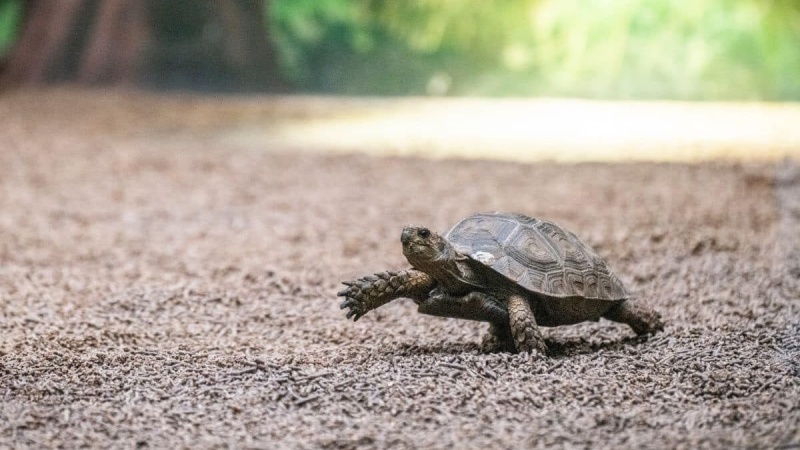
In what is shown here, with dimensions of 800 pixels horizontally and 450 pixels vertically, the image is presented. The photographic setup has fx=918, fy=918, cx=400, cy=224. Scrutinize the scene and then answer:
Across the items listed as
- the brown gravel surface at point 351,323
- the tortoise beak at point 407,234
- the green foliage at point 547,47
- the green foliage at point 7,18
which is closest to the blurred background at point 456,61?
the green foliage at point 547,47

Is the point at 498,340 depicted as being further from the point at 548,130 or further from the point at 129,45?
the point at 129,45

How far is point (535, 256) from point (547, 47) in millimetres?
11632

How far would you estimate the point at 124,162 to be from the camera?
32.6ft

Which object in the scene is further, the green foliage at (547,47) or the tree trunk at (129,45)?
the tree trunk at (129,45)

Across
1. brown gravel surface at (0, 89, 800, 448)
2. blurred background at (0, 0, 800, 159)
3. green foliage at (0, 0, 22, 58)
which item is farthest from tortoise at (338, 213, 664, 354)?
green foliage at (0, 0, 22, 58)

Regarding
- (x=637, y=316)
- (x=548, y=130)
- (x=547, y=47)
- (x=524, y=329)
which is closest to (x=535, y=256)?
(x=524, y=329)

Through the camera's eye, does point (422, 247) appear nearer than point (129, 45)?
Yes

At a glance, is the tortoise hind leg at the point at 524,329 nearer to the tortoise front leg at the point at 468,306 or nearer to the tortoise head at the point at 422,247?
the tortoise front leg at the point at 468,306

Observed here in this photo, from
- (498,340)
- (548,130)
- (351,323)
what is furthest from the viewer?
(548,130)

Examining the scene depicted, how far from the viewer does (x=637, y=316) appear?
4086 millimetres

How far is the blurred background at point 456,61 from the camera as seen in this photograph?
485 inches

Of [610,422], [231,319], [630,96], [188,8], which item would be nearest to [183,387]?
[231,319]

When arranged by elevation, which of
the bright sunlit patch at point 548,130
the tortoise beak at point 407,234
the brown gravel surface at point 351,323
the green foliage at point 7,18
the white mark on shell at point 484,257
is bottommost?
the brown gravel surface at point 351,323

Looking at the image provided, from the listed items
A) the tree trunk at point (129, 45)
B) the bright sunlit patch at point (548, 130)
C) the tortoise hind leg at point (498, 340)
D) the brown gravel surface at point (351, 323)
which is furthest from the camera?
the tree trunk at point (129, 45)
